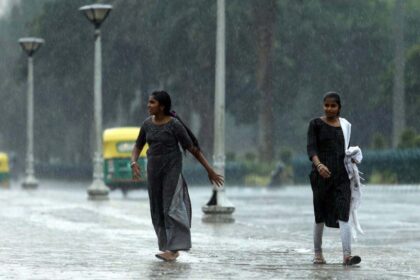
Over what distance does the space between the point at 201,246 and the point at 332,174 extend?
11.3 feet

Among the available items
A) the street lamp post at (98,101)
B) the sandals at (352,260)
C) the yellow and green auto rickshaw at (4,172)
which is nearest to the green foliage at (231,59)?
the yellow and green auto rickshaw at (4,172)

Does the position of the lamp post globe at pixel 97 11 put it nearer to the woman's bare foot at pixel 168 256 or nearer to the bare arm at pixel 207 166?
the bare arm at pixel 207 166

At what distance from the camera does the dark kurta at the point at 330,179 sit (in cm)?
1346

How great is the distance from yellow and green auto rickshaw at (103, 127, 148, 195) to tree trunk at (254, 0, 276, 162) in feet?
48.7

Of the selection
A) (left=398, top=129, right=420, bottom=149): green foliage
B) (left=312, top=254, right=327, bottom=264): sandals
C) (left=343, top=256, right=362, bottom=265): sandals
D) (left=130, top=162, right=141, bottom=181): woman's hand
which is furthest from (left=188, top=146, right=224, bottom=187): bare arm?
(left=398, top=129, right=420, bottom=149): green foliage

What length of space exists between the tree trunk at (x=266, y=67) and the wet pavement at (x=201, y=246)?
1527 inches

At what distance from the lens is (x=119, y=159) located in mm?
51969

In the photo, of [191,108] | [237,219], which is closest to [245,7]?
[191,108]

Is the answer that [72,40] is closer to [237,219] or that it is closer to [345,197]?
[237,219]

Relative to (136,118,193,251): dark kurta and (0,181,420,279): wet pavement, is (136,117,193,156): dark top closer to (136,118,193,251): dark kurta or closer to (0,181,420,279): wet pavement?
(136,118,193,251): dark kurta

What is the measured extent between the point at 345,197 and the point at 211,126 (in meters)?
60.3

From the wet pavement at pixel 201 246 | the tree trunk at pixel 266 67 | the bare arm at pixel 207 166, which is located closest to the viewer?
the wet pavement at pixel 201 246

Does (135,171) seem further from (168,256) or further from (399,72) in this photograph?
(399,72)

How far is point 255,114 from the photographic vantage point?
76625mm
